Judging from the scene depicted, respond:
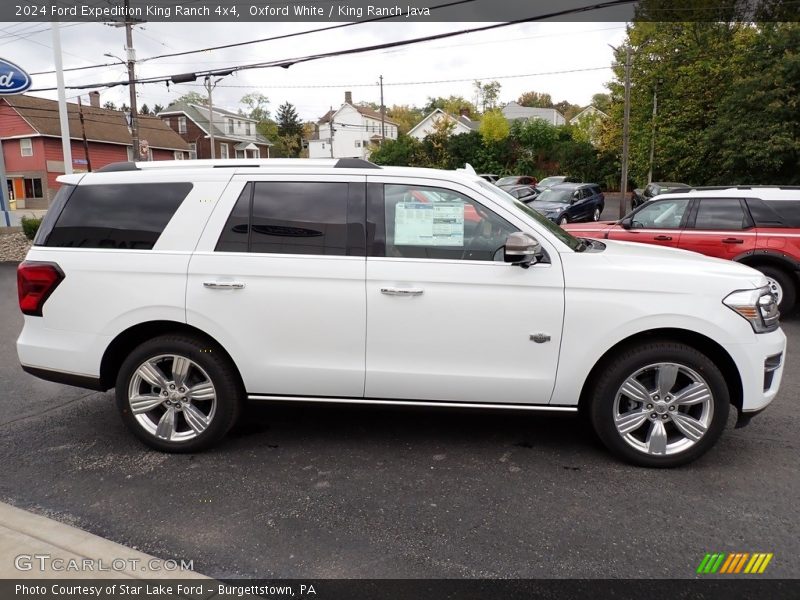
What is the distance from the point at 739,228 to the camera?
820cm

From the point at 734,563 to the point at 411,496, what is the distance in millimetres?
1678

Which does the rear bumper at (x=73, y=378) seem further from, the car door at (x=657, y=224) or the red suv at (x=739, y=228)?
the car door at (x=657, y=224)

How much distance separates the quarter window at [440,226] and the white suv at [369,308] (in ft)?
0.03

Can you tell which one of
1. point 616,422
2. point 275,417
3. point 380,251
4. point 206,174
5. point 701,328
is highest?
point 206,174

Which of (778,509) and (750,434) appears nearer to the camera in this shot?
(778,509)

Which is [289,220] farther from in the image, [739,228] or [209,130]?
[209,130]

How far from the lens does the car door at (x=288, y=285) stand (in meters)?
3.80

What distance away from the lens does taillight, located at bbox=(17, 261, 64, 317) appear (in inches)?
157

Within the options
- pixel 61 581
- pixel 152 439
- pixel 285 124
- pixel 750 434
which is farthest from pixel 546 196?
pixel 285 124

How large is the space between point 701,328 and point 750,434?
1.33 metres

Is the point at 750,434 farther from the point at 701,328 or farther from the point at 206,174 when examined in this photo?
the point at 206,174

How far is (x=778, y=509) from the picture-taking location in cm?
334

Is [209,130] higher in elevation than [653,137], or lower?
higher

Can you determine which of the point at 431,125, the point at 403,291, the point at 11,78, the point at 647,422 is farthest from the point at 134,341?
the point at 431,125
